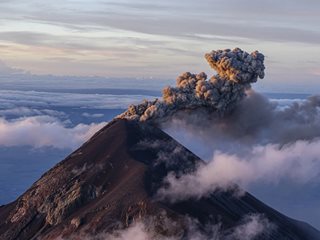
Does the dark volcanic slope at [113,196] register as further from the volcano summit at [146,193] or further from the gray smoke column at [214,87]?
the gray smoke column at [214,87]

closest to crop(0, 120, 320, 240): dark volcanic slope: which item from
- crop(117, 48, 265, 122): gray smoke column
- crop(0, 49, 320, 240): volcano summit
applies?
crop(0, 49, 320, 240): volcano summit

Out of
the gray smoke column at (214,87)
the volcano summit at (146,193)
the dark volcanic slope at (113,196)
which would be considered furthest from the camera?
the gray smoke column at (214,87)

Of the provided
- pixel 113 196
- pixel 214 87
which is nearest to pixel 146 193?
pixel 113 196

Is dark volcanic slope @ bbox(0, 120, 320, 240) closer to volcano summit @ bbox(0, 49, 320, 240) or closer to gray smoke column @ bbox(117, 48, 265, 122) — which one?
volcano summit @ bbox(0, 49, 320, 240)

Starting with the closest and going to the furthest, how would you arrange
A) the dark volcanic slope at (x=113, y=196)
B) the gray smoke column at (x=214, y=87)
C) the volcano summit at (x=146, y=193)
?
the volcano summit at (x=146, y=193)
the dark volcanic slope at (x=113, y=196)
the gray smoke column at (x=214, y=87)

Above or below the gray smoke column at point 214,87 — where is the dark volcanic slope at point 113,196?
below

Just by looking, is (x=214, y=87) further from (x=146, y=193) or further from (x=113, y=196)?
(x=113, y=196)

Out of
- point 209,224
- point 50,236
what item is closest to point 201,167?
point 209,224

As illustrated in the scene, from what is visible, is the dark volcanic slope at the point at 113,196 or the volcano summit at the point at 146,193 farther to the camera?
the dark volcanic slope at the point at 113,196

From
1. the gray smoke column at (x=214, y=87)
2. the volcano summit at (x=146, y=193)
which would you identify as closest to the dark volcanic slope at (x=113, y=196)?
the volcano summit at (x=146, y=193)
